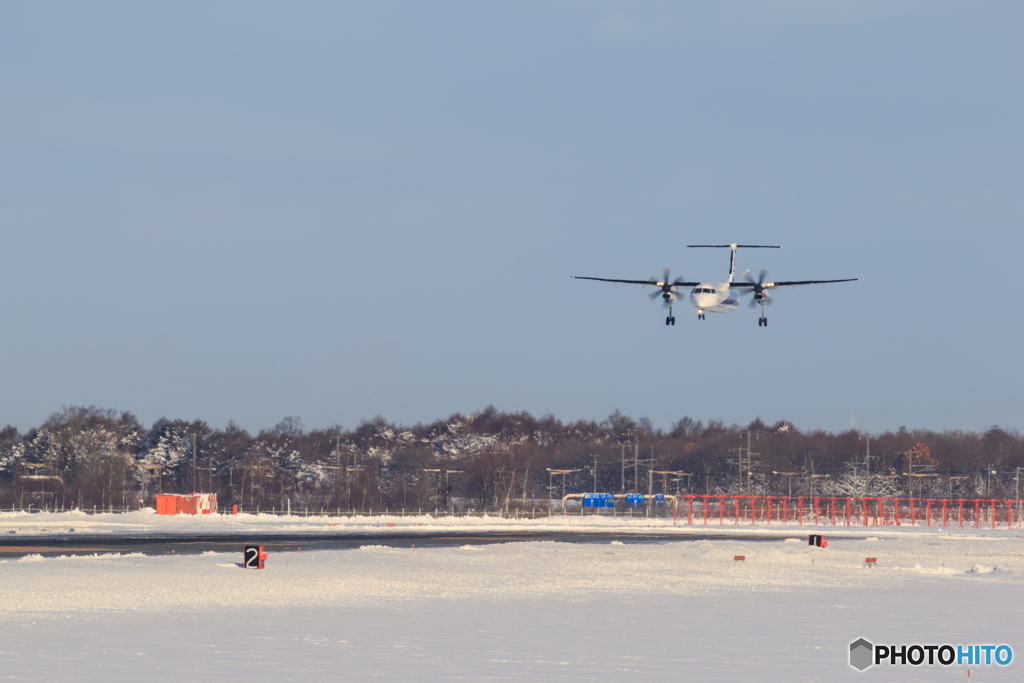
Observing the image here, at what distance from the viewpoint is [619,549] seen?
57.4 meters

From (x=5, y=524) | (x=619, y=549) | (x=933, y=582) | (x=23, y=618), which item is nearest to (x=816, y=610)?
(x=933, y=582)

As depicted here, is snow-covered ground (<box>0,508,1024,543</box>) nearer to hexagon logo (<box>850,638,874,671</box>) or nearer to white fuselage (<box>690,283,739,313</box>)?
white fuselage (<box>690,283,739,313</box>)

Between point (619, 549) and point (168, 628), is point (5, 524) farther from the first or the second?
point (168, 628)

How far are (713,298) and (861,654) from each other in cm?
4864

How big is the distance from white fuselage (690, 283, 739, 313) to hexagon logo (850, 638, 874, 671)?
46.6 metres

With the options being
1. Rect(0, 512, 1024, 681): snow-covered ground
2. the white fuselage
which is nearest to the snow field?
Rect(0, 512, 1024, 681): snow-covered ground

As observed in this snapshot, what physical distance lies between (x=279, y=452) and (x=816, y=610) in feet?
554

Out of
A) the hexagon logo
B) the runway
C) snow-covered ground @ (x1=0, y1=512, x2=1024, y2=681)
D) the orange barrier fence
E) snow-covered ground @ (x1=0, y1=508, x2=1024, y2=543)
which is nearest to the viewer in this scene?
snow-covered ground @ (x1=0, y1=512, x2=1024, y2=681)

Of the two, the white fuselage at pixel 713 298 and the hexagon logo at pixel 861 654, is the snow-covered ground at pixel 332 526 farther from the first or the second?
the hexagon logo at pixel 861 654

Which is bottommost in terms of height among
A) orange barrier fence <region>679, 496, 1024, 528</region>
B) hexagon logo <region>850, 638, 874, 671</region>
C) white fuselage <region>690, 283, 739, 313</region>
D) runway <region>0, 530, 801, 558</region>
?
orange barrier fence <region>679, 496, 1024, 528</region>

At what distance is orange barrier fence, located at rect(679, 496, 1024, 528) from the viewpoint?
106062mm

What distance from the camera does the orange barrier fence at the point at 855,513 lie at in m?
106

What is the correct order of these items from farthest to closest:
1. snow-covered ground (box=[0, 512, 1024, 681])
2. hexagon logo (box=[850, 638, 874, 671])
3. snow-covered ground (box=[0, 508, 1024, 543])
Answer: snow-covered ground (box=[0, 508, 1024, 543]) < hexagon logo (box=[850, 638, 874, 671]) < snow-covered ground (box=[0, 512, 1024, 681])

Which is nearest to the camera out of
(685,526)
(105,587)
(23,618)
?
(23,618)
